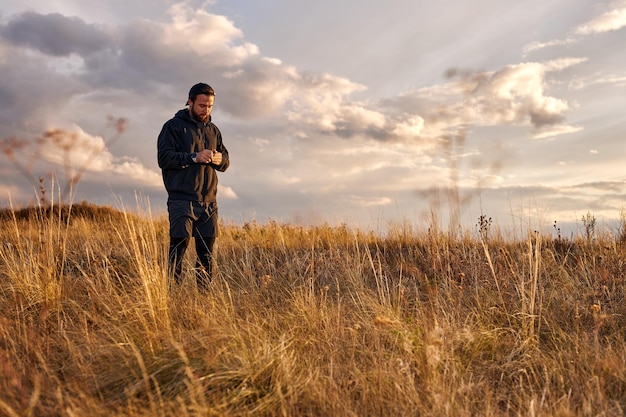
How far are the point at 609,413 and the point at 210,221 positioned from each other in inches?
150

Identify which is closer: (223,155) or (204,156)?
(204,156)

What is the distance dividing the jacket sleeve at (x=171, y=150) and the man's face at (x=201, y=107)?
24cm

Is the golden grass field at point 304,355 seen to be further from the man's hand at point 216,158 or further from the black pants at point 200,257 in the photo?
the man's hand at point 216,158

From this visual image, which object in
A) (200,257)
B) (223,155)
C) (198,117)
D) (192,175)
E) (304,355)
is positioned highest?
(198,117)

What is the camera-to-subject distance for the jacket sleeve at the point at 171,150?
5.28 meters

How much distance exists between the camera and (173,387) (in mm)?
2949

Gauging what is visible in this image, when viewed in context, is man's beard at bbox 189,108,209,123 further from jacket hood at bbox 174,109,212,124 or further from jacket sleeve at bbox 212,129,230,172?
jacket sleeve at bbox 212,129,230,172

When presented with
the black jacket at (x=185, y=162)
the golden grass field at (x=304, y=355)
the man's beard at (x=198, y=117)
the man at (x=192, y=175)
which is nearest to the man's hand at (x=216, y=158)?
the man at (x=192, y=175)

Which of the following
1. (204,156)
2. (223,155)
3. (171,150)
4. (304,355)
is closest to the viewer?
(304,355)

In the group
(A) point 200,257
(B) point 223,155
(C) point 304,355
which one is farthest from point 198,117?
(C) point 304,355

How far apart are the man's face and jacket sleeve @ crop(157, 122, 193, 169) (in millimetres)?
243

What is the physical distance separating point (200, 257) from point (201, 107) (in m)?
1.54

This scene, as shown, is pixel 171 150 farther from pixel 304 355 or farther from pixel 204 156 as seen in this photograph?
pixel 304 355

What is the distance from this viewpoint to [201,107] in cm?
551
